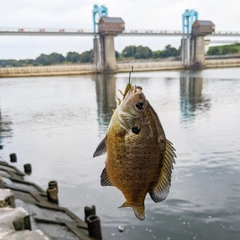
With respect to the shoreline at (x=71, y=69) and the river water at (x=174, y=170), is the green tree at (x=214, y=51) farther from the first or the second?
the river water at (x=174, y=170)

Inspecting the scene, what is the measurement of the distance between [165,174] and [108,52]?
90.2 meters

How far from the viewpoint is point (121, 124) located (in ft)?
7.61

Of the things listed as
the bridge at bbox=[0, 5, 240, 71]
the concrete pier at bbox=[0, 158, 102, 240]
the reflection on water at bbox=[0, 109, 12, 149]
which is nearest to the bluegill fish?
the concrete pier at bbox=[0, 158, 102, 240]

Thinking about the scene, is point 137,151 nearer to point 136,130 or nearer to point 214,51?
point 136,130

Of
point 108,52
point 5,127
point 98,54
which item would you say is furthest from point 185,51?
point 5,127

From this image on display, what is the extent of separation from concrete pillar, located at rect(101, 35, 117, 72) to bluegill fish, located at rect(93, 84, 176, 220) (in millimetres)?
89995

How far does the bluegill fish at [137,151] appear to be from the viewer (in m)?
2.27

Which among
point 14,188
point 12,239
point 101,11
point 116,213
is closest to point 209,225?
point 116,213

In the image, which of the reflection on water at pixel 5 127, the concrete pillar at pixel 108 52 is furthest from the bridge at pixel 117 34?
the reflection on water at pixel 5 127

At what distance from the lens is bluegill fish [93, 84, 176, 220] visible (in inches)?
89.2

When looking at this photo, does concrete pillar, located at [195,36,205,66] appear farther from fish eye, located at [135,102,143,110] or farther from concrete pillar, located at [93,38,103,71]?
fish eye, located at [135,102,143,110]

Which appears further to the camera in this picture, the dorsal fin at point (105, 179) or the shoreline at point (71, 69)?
the shoreline at point (71, 69)

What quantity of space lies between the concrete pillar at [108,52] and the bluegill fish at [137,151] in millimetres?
89995

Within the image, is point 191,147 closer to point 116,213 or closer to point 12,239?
point 116,213
